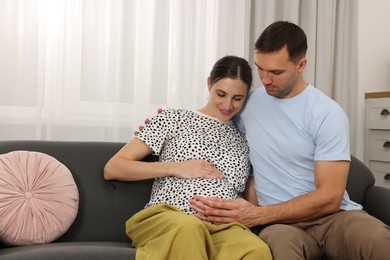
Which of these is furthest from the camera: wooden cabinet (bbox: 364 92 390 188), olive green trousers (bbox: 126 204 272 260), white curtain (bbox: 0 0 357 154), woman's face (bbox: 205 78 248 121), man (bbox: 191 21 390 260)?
wooden cabinet (bbox: 364 92 390 188)

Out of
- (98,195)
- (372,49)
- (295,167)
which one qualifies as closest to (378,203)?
(295,167)

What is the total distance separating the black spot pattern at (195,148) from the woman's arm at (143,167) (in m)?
0.03

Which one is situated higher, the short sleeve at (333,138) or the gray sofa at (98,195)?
the short sleeve at (333,138)

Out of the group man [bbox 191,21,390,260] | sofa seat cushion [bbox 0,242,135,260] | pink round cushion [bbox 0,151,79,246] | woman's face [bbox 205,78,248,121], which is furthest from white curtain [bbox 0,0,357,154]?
sofa seat cushion [bbox 0,242,135,260]

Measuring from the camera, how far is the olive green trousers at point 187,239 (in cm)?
147

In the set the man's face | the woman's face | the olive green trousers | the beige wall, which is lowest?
the olive green trousers

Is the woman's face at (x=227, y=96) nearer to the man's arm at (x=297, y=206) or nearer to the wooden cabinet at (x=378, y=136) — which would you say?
Result: the man's arm at (x=297, y=206)

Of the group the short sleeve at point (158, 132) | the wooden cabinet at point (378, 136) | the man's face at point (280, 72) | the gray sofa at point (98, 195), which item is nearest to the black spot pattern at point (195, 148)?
the short sleeve at point (158, 132)

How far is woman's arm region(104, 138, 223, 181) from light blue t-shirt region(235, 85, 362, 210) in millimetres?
187

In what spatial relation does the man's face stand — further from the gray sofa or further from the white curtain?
the white curtain

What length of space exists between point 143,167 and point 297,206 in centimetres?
59

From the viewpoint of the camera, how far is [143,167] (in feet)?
6.30

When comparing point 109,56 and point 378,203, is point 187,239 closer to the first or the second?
point 378,203

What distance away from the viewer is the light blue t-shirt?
1.80 m
